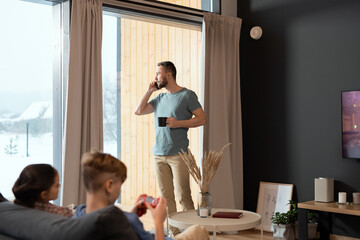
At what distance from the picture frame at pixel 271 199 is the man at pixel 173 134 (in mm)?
1117

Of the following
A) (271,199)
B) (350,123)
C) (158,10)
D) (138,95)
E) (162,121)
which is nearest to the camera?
(162,121)

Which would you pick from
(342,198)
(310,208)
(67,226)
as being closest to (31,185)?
(67,226)

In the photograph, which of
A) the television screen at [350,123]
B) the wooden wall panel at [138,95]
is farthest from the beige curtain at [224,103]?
the wooden wall panel at [138,95]

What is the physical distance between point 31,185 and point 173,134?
8.55 ft

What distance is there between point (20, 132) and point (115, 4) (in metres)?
1.51

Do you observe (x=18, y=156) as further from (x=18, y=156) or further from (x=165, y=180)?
(x=165, y=180)

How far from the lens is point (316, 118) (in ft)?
16.8

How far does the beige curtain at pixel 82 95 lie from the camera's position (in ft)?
14.4

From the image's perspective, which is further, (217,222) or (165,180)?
(165,180)

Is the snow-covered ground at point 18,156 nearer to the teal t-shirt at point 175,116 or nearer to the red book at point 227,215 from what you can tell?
the teal t-shirt at point 175,116

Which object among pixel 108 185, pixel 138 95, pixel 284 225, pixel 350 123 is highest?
pixel 138 95

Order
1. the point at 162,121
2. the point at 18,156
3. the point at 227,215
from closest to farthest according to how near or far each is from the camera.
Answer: the point at 227,215, the point at 18,156, the point at 162,121

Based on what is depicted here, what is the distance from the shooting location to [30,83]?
173 inches

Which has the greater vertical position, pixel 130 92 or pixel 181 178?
pixel 130 92
